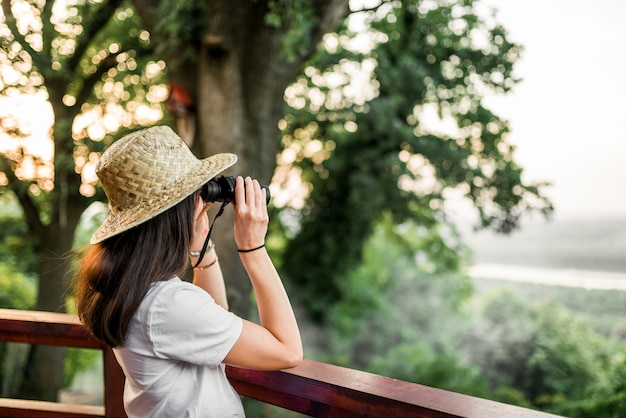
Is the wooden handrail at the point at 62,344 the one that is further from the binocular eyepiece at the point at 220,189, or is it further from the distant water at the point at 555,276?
the distant water at the point at 555,276

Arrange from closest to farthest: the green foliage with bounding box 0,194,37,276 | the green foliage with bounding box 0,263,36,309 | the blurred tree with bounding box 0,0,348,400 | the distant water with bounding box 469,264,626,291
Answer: the blurred tree with bounding box 0,0,348,400 < the green foliage with bounding box 0,194,37,276 < the green foliage with bounding box 0,263,36,309 < the distant water with bounding box 469,264,626,291

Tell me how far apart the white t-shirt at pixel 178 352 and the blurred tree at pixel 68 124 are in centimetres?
496

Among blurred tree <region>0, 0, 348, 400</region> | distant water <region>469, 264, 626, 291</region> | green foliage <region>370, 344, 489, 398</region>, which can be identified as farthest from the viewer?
distant water <region>469, 264, 626, 291</region>

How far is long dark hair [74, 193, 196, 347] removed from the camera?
117cm

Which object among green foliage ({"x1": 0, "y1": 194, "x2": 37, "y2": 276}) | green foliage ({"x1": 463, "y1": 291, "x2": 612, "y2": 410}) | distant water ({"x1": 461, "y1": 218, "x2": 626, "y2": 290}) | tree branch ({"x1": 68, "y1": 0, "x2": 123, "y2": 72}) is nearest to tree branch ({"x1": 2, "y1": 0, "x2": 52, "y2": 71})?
tree branch ({"x1": 68, "y1": 0, "x2": 123, "y2": 72})

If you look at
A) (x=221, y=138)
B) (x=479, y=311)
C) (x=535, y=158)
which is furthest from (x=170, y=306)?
(x=479, y=311)

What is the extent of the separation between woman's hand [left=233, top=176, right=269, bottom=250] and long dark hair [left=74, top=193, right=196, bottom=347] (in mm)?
116

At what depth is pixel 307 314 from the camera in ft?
33.6

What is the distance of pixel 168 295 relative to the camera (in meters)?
1.16

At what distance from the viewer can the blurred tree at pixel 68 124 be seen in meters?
6.14

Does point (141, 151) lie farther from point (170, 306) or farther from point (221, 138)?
point (221, 138)

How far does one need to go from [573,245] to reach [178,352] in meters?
11.9

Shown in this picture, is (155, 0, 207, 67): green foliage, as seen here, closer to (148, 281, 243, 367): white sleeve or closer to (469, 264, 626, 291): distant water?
(148, 281, 243, 367): white sleeve

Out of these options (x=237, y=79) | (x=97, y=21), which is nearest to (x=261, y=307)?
(x=237, y=79)
